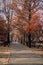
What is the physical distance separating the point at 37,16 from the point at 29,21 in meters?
2.87

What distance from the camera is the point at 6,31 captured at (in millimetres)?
61781

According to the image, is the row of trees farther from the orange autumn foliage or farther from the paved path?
the paved path

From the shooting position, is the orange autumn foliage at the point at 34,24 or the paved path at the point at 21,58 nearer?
the paved path at the point at 21,58

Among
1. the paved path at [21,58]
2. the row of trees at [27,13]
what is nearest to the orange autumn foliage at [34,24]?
the row of trees at [27,13]

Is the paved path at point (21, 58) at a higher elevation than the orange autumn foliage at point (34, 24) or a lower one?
higher

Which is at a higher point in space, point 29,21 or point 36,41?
point 29,21

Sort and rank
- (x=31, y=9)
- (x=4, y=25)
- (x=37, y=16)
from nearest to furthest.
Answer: (x=37, y=16) < (x=31, y=9) < (x=4, y=25)

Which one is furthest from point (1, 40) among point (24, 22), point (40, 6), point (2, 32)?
point (40, 6)

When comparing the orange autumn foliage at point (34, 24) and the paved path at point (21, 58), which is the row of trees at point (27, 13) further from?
the paved path at point (21, 58)

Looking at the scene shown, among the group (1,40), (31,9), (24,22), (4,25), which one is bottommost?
(1,40)

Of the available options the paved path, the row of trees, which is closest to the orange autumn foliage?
the row of trees

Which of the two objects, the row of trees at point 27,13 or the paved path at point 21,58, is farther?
the row of trees at point 27,13

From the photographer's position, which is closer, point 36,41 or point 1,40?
point 36,41

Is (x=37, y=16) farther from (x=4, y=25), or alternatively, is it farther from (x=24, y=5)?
(x=4, y=25)
